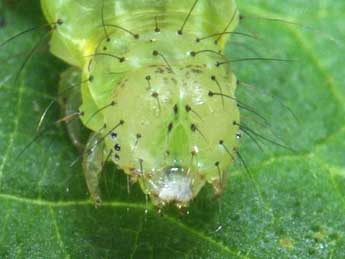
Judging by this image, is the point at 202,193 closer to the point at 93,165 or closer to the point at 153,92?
the point at 93,165

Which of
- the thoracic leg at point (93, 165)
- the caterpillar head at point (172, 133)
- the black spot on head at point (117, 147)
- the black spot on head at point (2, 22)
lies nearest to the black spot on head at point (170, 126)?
the caterpillar head at point (172, 133)

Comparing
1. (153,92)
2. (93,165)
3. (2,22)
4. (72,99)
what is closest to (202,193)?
(93,165)

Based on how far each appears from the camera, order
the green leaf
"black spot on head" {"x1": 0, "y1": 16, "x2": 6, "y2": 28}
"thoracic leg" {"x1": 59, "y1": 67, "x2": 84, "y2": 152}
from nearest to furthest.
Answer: the green leaf → "thoracic leg" {"x1": 59, "y1": 67, "x2": 84, "y2": 152} → "black spot on head" {"x1": 0, "y1": 16, "x2": 6, "y2": 28}

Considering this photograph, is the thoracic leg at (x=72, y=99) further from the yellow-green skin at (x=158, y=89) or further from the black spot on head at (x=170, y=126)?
the black spot on head at (x=170, y=126)

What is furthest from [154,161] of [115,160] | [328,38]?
[328,38]

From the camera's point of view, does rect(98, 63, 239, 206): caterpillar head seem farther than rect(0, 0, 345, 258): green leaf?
No

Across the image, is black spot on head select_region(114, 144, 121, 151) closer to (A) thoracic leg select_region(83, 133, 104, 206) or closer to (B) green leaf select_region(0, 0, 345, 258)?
(A) thoracic leg select_region(83, 133, 104, 206)

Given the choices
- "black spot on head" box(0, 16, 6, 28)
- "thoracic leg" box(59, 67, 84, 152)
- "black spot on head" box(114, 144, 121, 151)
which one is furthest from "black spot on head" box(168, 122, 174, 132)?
"black spot on head" box(0, 16, 6, 28)
